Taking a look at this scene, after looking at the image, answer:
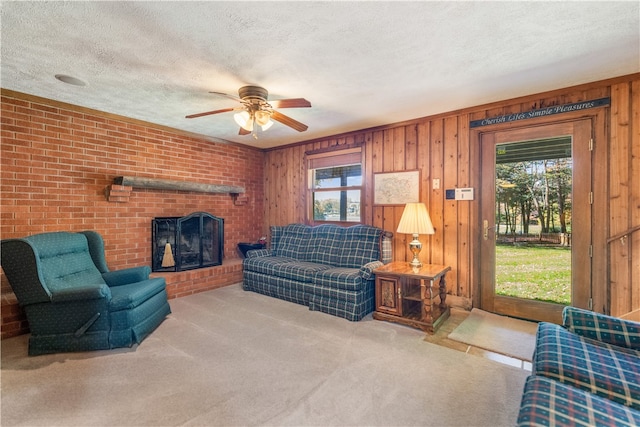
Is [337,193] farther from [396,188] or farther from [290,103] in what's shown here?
[290,103]

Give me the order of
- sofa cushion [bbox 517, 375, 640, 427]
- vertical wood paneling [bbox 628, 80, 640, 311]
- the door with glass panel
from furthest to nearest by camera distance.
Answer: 1. the door with glass panel
2. vertical wood paneling [bbox 628, 80, 640, 311]
3. sofa cushion [bbox 517, 375, 640, 427]

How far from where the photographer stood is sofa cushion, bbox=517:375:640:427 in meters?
1.05

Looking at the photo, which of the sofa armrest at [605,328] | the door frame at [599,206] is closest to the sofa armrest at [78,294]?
the sofa armrest at [605,328]

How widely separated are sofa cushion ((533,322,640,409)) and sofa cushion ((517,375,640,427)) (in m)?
0.09

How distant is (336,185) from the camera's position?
4.62 m

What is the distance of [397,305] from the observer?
3010mm

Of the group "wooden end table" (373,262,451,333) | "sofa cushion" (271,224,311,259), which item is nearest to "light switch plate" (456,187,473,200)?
"wooden end table" (373,262,451,333)

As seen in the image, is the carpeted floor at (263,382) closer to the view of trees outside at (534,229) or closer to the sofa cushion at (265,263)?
the sofa cushion at (265,263)

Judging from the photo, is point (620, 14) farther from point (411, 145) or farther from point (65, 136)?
point (65, 136)

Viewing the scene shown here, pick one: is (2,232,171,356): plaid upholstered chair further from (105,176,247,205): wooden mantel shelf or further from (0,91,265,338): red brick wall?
(105,176,247,205): wooden mantel shelf

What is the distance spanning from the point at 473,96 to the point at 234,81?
2439 millimetres

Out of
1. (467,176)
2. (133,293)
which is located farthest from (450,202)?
(133,293)

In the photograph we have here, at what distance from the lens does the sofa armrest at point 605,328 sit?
1.60 metres

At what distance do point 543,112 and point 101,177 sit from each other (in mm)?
5080
